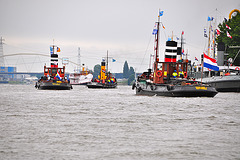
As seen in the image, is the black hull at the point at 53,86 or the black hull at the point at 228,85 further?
the black hull at the point at 53,86

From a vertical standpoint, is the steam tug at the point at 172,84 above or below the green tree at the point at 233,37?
below

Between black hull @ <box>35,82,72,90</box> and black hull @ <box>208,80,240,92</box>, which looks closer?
black hull @ <box>208,80,240,92</box>

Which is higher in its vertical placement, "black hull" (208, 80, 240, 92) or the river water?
"black hull" (208, 80, 240, 92)

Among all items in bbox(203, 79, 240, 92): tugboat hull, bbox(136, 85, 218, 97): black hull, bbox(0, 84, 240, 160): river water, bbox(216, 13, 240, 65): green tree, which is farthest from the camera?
bbox(216, 13, 240, 65): green tree

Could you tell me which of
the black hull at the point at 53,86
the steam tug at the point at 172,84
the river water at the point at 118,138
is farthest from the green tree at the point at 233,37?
the river water at the point at 118,138

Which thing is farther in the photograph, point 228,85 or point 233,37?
point 233,37

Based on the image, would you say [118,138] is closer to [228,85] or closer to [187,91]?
[187,91]

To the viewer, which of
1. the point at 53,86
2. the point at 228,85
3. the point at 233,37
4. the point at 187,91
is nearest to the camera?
the point at 187,91

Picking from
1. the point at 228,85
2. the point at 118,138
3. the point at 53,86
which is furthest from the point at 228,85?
the point at 118,138

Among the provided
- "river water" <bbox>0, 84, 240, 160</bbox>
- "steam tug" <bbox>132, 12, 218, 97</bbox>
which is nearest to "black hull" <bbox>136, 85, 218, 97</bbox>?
"steam tug" <bbox>132, 12, 218, 97</bbox>

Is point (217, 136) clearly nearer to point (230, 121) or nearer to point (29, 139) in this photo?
point (230, 121)

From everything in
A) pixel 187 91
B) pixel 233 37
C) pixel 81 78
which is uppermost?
pixel 233 37

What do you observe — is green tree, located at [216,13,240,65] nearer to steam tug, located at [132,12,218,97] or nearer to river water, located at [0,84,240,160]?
steam tug, located at [132,12,218,97]

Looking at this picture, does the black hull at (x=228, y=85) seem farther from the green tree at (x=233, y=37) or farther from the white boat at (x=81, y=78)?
the white boat at (x=81, y=78)
